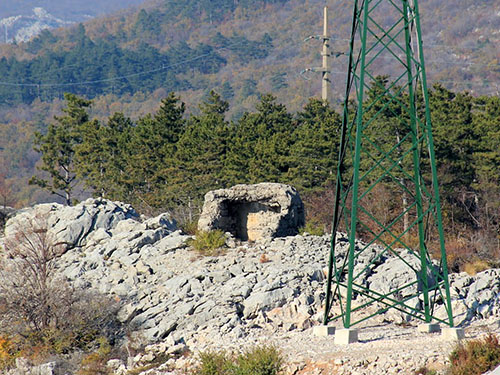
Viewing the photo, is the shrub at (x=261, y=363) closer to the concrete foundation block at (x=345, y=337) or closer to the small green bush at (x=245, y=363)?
the small green bush at (x=245, y=363)

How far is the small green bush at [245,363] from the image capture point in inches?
552

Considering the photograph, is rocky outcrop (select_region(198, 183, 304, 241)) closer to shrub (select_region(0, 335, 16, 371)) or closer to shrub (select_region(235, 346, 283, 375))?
shrub (select_region(0, 335, 16, 371))

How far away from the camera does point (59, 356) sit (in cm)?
1800

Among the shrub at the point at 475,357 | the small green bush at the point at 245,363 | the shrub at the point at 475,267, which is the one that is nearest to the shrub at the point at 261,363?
the small green bush at the point at 245,363

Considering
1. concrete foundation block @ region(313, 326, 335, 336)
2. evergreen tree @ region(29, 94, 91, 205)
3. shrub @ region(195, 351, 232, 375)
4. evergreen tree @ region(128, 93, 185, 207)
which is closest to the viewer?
shrub @ region(195, 351, 232, 375)

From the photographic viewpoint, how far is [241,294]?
1909 cm

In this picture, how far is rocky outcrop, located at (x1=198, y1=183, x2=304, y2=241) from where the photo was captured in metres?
23.7

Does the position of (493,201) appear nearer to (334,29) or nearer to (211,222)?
(211,222)

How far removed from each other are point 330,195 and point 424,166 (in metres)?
5.06

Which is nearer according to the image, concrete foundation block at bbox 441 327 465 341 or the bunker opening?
concrete foundation block at bbox 441 327 465 341

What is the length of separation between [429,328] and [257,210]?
973 centimetres

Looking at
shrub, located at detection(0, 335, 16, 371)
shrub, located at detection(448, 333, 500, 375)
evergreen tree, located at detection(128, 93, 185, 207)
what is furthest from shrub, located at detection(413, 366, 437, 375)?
evergreen tree, located at detection(128, 93, 185, 207)

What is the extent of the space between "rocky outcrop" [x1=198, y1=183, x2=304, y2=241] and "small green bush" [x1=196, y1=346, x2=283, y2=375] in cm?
853

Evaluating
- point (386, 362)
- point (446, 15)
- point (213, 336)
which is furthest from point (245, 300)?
point (446, 15)
